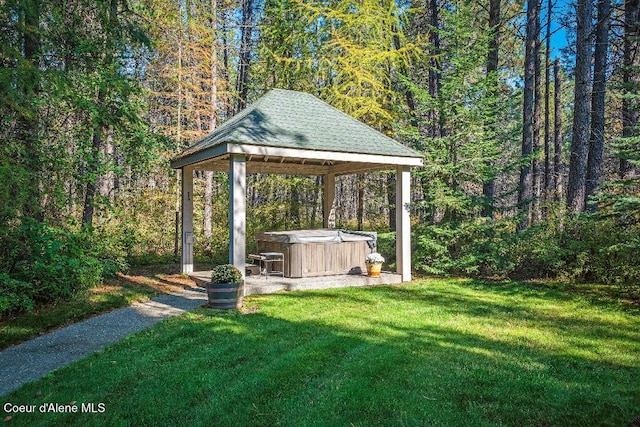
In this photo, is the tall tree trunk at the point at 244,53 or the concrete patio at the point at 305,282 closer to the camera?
the concrete patio at the point at 305,282

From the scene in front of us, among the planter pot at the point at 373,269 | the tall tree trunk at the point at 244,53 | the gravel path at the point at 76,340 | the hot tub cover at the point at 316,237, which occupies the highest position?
the tall tree trunk at the point at 244,53

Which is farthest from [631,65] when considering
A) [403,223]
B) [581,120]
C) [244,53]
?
[244,53]

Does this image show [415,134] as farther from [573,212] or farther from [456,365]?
[456,365]

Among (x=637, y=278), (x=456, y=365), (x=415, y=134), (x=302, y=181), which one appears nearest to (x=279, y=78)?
(x=302, y=181)

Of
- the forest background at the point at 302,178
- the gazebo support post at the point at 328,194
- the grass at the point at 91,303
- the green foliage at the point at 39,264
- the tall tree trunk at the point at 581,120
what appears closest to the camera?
the green foliage at the point at 39,264

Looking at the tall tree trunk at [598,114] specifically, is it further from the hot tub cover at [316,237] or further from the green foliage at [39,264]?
the green foliage at [39,264]

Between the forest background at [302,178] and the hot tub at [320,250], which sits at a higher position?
the forest background at [302,178]

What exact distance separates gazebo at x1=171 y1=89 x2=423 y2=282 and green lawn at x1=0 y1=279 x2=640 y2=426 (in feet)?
8.58

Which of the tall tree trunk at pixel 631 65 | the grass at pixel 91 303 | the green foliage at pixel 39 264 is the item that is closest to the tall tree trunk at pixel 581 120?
the tall tree trunk at pixel 631 65

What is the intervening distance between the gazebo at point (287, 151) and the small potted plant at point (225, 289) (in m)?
0.83

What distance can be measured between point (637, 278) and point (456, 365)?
17.2 feet

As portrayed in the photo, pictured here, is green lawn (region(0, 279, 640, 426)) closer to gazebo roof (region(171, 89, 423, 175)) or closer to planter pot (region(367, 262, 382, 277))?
planter pot (region(367, 262, 382, 277))

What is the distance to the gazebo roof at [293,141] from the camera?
26.2 ft

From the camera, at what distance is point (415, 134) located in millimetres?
10367
